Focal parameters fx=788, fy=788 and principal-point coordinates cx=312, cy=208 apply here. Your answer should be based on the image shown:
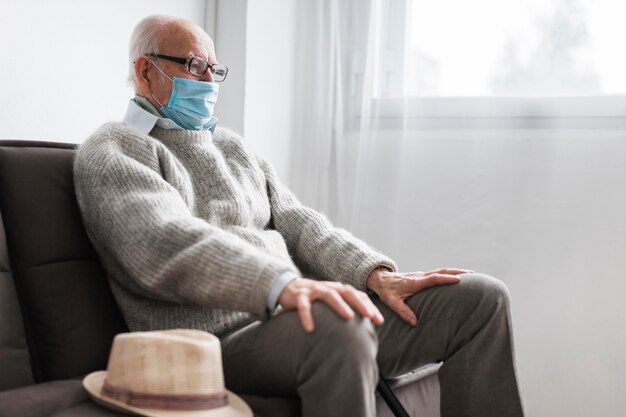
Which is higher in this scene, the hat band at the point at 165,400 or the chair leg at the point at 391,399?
the hat band at the point at 165,400

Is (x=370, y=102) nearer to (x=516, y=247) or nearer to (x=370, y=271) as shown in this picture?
(x=516, y=247)

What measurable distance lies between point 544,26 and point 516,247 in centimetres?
65

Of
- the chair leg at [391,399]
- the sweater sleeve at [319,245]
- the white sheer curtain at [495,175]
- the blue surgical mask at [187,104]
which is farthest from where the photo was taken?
the white sheer curtain at [495,175]

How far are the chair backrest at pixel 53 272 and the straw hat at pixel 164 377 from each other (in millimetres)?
357

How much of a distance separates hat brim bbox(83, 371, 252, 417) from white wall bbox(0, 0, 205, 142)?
0.86m

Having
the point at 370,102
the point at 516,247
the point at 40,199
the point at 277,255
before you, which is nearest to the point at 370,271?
the point at 277,255

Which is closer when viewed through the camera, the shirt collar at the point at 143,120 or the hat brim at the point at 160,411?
the hat brim at the point at 160,411

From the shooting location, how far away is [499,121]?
2375mm

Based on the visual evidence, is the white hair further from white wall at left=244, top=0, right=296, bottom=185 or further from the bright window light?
the bright window light

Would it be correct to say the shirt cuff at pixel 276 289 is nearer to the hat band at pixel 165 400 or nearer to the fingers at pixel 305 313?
the fingers at pixel 305 313

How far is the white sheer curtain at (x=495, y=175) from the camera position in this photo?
2.21m

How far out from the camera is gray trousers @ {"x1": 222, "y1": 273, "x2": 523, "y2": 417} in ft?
3.86

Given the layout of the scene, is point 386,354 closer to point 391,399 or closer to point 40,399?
point 391,399

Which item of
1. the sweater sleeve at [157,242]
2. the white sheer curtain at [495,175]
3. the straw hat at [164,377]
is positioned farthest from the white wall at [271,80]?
the straw hat at [164,377]
